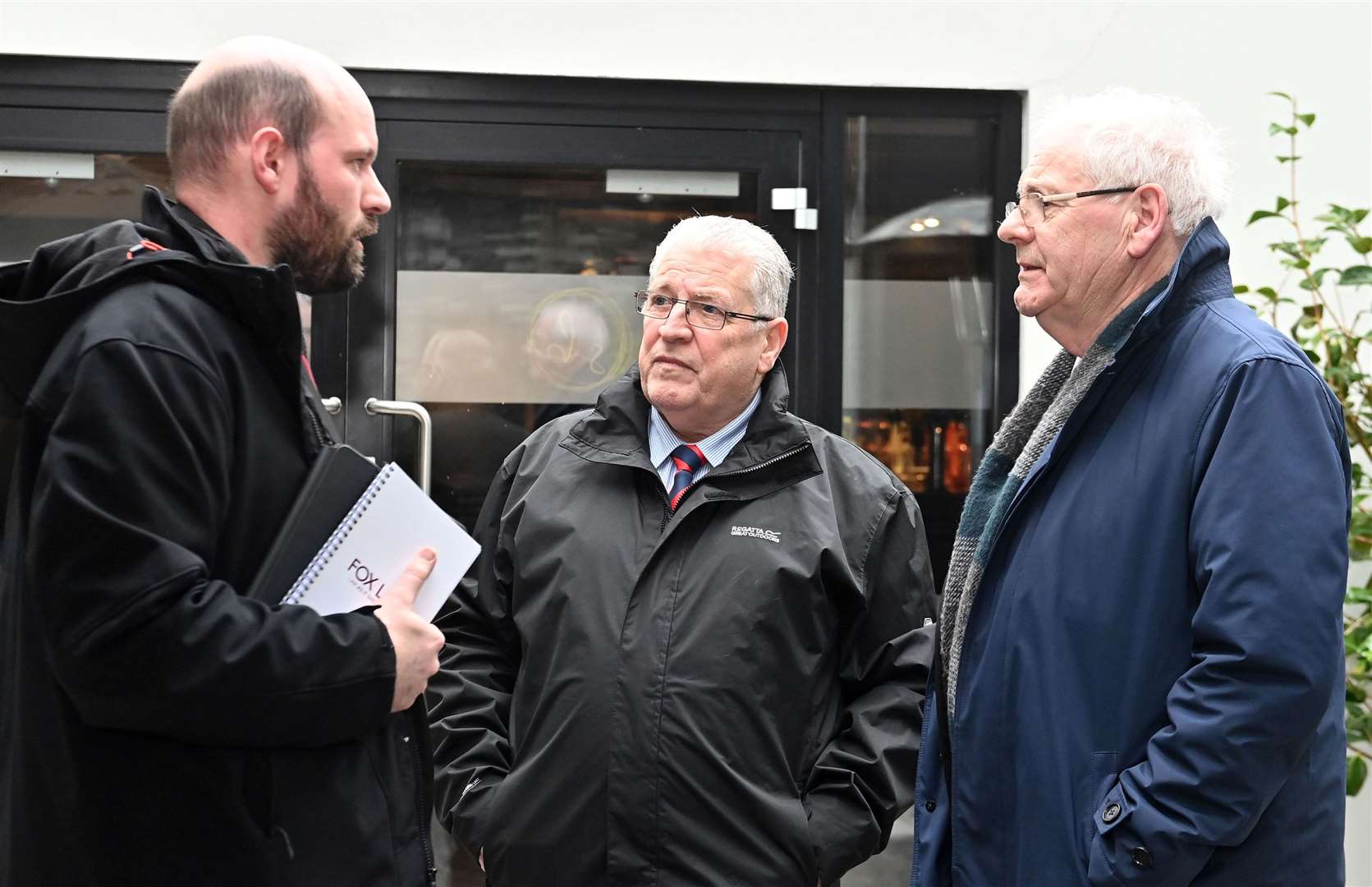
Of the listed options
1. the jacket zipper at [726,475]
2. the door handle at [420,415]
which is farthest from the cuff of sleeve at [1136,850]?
the door handle at [420,415]

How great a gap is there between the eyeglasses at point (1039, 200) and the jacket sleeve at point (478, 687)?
102 centimetres

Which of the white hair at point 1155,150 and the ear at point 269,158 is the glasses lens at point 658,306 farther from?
the ear at point 269,158

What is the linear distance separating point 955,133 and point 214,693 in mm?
3105

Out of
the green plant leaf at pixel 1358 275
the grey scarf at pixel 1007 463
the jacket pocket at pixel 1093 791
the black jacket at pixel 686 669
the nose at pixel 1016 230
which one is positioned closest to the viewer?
the jacket pocket at pixel 1093 791

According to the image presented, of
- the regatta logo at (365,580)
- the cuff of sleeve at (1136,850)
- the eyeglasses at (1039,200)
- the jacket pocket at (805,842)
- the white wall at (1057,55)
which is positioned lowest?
the jacket pocket at (805,842)

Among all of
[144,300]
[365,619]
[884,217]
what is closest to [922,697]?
[365,619]

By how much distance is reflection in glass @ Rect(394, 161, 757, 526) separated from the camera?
12.5 ft

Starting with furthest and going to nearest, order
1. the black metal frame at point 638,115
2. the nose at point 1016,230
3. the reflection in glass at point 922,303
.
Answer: the reflection in glass at point 922,303 < the black metal frame at point 638,115 < the nose at point 1016,230

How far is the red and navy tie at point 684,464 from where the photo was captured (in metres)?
2.31

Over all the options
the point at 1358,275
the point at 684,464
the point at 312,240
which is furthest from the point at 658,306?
the point at 1358,275

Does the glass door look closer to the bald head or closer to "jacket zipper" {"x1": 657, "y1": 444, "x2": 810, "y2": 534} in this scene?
"jacket zipper" {"x1": 657, "y1": 444, "x2": 810, "y2": 534}

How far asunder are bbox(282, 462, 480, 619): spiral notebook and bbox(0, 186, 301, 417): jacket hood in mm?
198

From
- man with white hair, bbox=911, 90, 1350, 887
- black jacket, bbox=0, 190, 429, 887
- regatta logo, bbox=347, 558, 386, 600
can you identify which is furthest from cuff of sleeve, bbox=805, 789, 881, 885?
regatta logo, bbox=347, 558, 386, 600

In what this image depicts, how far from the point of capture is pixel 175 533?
1.39 m
